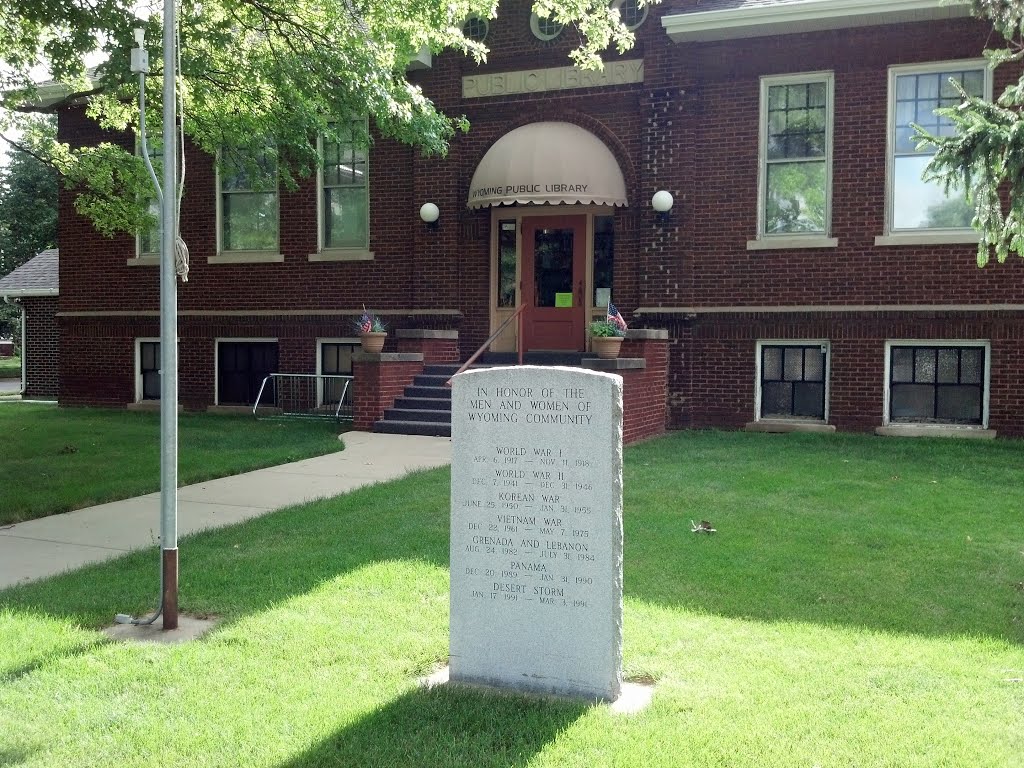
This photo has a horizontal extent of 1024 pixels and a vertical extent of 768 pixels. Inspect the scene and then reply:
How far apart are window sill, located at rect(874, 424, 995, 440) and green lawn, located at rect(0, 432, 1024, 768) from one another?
5.13m

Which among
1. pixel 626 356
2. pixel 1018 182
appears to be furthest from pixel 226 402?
pixel 1018 182

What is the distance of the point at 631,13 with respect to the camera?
14516mm

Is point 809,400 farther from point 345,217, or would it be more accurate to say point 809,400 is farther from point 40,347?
point 40,347

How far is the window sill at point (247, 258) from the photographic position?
16891mm

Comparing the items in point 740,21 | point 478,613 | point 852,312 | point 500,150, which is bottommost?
point 478,613

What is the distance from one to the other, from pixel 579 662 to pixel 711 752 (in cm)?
75

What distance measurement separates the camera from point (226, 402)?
17.6 m

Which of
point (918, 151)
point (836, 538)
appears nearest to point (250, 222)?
point (918, 151)

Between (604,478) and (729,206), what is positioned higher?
(729,206)

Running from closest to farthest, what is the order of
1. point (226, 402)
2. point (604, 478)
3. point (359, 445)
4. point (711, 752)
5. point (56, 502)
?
point (711, 752) → point (604, 478) → point (56, 502) → point (359, 445) → point (226, 402)

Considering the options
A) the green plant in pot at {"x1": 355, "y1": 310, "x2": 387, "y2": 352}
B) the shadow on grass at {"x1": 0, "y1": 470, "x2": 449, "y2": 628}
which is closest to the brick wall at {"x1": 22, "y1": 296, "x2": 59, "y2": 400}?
the green plant in pot at {"x1": 355, "y1": 310, "x2": 387, "y2": 352}

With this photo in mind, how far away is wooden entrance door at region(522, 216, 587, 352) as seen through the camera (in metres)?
15.4

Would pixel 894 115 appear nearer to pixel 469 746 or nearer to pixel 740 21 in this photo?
pixel 740 21

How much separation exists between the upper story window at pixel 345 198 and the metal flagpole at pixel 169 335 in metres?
11.4
